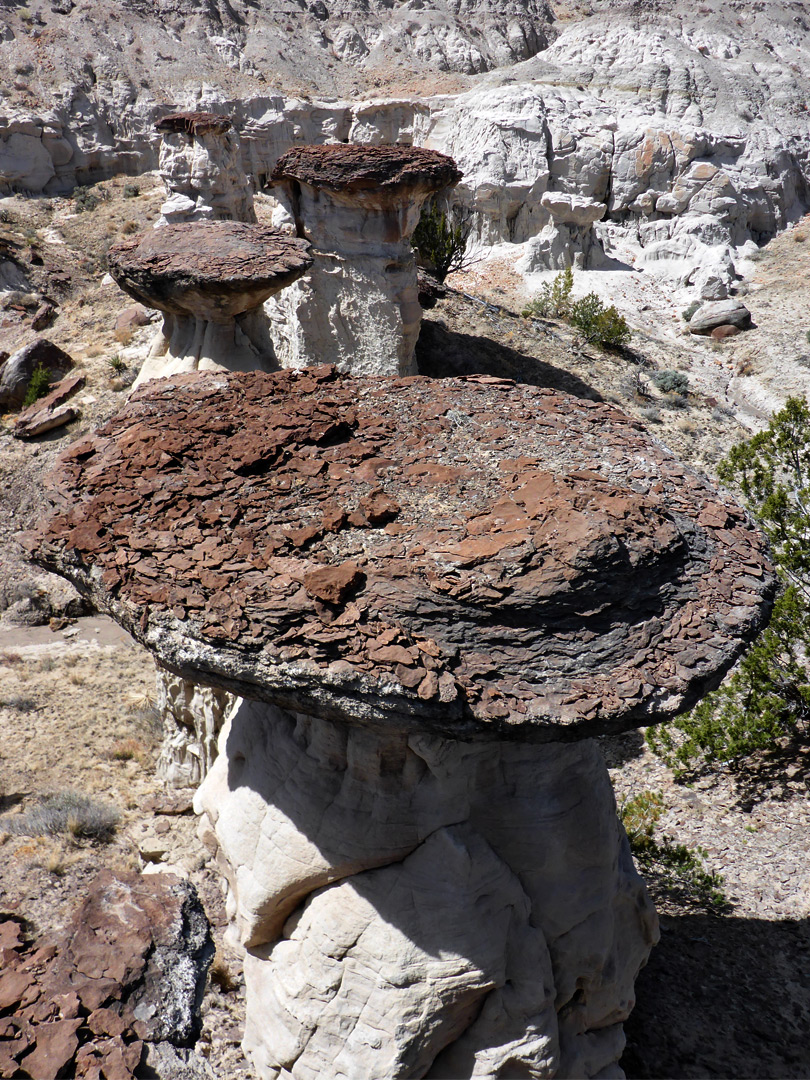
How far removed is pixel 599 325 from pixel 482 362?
3.78 metres

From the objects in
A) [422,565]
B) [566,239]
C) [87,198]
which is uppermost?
[422,565]

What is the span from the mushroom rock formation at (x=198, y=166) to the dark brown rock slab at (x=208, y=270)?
13.6 metres

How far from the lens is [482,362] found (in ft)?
52.8

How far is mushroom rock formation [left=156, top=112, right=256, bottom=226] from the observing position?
21109 millimetres

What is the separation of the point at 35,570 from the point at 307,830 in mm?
10684

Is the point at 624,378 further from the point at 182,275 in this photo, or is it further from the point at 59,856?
the point at 59,856

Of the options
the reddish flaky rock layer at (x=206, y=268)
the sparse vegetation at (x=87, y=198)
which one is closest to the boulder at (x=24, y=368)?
the reddish flaky rock layer at (x=206, y=268)

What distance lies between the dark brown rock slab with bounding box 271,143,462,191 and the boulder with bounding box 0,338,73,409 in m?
7.99

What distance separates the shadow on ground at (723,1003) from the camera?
492 centimetres

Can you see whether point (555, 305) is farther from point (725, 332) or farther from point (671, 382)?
point (725, 332)

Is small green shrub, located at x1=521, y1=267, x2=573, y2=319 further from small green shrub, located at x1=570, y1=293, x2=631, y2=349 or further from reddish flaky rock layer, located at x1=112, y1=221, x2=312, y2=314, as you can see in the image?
reddish flaky rock layer, located at x1=112, y1=221, x2=312, y2=314

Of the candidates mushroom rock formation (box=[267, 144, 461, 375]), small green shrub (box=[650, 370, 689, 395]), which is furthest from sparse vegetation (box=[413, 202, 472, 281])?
mushroom rock formation (box=[267, 144, 461, 375])

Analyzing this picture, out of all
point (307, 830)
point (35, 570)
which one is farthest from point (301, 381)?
point (35, 570)

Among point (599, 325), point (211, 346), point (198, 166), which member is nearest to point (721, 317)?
point (599, 325)
